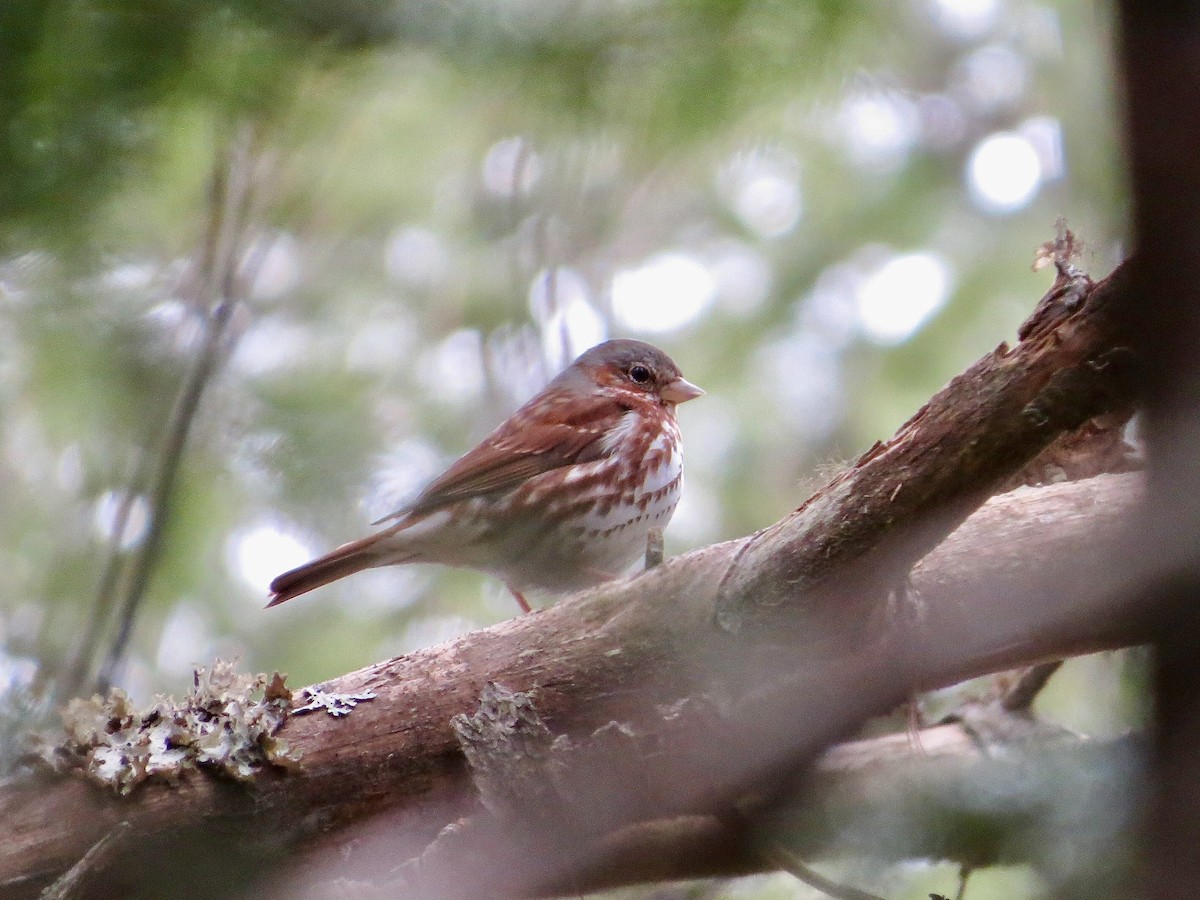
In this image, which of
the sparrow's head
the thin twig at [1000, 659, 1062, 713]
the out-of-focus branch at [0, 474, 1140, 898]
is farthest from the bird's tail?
the thin twig at [1000, 659, 1062, 713]

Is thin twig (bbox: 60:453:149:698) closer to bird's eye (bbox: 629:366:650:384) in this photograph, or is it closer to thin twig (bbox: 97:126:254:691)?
thin twig (bbox: 97:126:254:691)

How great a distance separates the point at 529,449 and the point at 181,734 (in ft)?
6.01

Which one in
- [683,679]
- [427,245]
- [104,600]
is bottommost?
[683,679]

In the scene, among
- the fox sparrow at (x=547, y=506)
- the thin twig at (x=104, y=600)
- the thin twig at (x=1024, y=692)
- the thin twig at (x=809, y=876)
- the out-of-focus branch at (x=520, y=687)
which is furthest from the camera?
the fox sparrow at (x=547, y=506)

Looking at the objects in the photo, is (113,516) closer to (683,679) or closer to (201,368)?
(201,368)

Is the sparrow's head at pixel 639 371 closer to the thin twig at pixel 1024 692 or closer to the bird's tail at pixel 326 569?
the bird's tail at pixel 326 569

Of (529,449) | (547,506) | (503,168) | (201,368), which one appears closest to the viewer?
(201,368)

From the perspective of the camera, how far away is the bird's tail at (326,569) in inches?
143

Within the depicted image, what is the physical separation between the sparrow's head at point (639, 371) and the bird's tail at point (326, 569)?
1.43 metres

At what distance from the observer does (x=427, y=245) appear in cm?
696

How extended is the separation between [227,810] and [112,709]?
1.16 feet

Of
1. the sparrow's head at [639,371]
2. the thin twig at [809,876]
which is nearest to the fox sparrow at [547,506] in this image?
the sparrow's head at [639,371]

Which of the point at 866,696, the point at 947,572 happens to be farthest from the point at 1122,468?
the point at 866,696

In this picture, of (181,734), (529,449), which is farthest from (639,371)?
(181,734)
